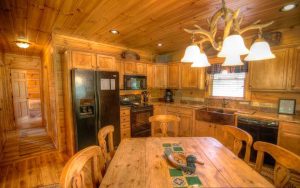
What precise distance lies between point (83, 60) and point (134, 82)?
1470 millimetres

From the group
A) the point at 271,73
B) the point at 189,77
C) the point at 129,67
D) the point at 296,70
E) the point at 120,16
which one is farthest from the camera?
the point at 189,77

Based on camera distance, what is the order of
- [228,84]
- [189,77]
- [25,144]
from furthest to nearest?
[189,77] < [25,144] < [228,84]

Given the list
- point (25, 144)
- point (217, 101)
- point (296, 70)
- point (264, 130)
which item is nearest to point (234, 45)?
point (264, 130)

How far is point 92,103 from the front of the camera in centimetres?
294

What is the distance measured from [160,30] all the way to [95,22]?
122 centimetres

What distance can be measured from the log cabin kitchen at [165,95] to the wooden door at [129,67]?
3 cm

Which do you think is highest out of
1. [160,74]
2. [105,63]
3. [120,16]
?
[120,16]

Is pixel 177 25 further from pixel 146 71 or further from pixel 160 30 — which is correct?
pixel 146 71

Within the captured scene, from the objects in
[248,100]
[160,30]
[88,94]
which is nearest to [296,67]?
[248,100]

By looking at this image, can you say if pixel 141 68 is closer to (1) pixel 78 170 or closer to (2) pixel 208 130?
(2) pixel 208 130

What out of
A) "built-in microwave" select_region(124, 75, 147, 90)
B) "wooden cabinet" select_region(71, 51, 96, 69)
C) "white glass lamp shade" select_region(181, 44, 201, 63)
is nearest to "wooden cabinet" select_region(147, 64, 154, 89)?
"built-in microwave" select_region(124, 75, 147, 90)

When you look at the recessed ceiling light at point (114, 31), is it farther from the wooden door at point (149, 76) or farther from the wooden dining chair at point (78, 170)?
the wooden dining chair at point (78, 170)

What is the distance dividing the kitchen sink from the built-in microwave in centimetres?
170

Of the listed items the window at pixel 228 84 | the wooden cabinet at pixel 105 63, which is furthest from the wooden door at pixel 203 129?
the wooden cabinet at pixel 105 63
